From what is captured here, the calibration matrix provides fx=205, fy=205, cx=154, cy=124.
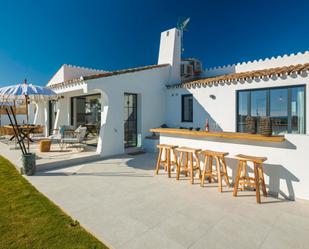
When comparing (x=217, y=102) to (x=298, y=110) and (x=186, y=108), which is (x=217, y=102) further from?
(x=298, y=110)

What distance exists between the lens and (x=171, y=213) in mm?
4496

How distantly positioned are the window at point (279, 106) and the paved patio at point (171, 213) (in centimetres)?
473

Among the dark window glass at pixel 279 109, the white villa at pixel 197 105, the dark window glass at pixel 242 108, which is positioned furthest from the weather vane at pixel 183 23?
the dark window glass at pixel 279 109

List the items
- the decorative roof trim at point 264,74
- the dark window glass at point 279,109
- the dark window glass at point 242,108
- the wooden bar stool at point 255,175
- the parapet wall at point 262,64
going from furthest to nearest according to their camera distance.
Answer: the parapet wall at point 262,64
the dark window glass at point 242,108
the dark window glass at point 279,109
the decorative roof trim at point 264,74
the wooden bar stool at point 255,175

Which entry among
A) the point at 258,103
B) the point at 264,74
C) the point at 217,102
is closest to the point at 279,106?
the point at 258,103

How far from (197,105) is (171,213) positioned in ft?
27.8

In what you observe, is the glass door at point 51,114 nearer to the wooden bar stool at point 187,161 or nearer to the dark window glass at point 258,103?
the wooden bar stool at point 187,161

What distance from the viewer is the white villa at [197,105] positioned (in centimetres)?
546

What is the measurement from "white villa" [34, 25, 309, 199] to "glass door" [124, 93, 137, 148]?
6 centimetres

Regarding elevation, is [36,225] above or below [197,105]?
below

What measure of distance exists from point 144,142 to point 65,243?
8.73m

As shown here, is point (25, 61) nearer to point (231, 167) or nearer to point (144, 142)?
point (144, 142)

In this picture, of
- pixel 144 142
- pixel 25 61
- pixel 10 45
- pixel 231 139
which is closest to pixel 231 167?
pixel 231 139

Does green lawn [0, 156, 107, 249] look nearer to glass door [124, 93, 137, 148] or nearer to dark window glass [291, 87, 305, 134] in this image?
glass door [124, 93, 137, 148]
